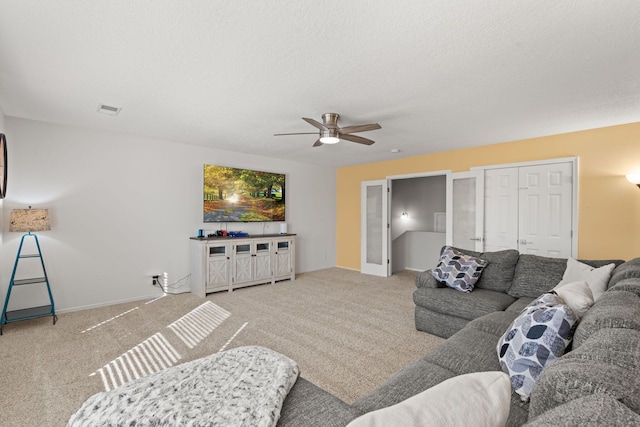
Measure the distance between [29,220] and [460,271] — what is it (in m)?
4.97

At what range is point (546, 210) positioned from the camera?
4.41m

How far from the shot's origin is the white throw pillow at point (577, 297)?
167cm

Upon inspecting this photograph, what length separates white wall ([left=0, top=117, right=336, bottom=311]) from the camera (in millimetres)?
3770

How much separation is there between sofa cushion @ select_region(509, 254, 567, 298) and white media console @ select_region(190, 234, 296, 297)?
12.7 feet

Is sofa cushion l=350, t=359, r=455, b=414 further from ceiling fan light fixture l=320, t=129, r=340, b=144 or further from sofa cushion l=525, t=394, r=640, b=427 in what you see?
ceiling fan light fixture l=320, t=129, r=340, b=144

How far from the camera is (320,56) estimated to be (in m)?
2.23

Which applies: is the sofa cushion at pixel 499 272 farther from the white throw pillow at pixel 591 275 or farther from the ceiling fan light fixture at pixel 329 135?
the ceiling fan light fixture at pixel 329 135

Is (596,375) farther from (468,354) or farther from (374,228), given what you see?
(374,228)

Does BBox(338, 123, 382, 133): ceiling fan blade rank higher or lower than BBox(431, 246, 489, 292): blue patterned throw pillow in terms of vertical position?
higher

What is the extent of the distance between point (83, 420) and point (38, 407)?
1.68 m

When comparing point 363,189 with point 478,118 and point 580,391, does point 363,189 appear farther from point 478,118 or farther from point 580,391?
point 580,391

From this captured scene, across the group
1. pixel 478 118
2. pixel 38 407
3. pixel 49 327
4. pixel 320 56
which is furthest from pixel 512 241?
pixel 49 327

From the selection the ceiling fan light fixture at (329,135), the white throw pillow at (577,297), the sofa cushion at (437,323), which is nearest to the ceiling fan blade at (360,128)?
the ceiling fan light fixture at (329,135)

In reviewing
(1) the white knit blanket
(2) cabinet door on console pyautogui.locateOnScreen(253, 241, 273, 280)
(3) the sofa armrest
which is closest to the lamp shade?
(2) cabinet door on console pyautogui.locateOnScreen(253, 241, 273, 280)
